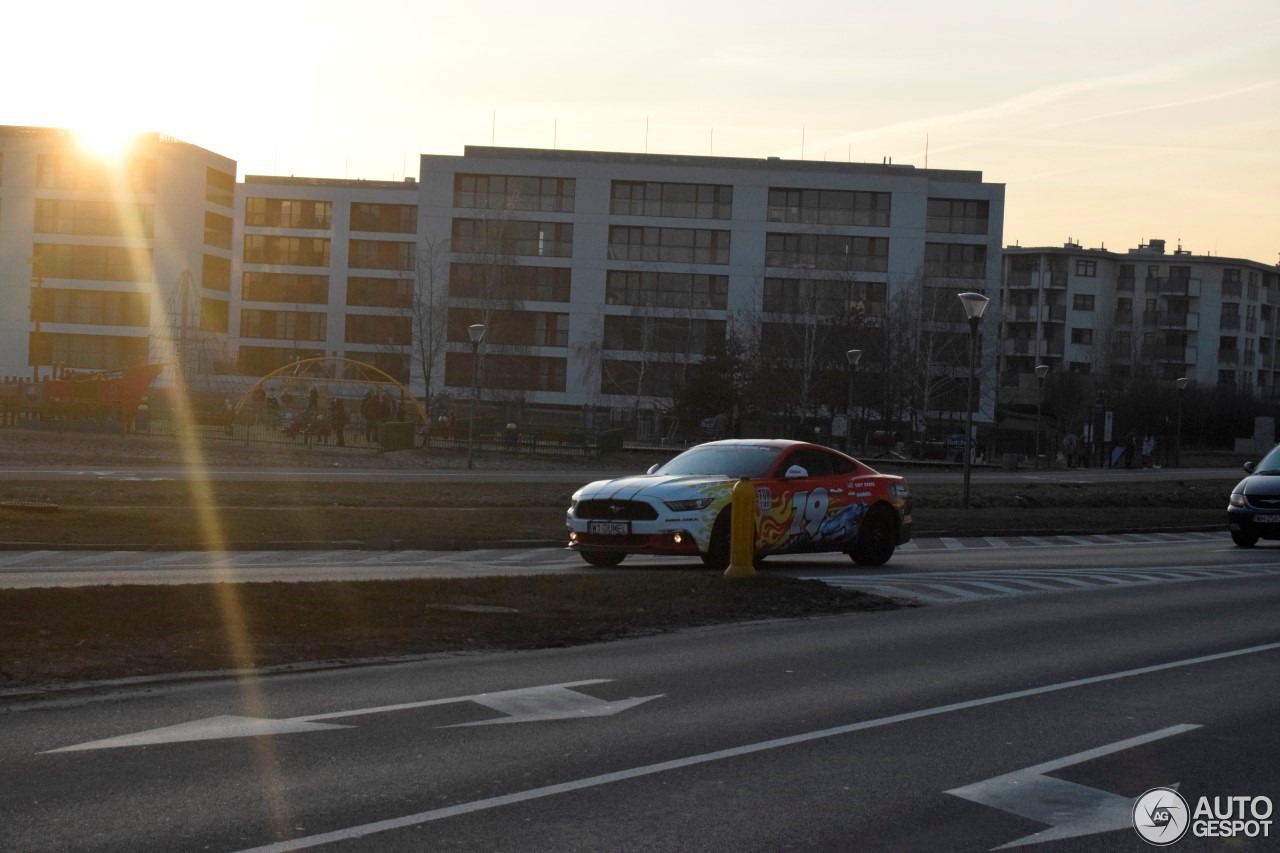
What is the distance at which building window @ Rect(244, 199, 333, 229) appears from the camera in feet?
313

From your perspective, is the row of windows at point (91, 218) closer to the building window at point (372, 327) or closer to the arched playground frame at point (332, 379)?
the arched playground frame at point (332, 379)

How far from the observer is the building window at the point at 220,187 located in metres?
91.7

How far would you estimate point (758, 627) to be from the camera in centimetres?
1284

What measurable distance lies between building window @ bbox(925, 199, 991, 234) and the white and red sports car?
217 feet

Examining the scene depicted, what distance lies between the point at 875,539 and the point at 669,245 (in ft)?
211

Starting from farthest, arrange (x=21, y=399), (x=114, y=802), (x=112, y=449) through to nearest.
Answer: (x=21, y=399) → (x=112, y=449) → (x=114, y=802)

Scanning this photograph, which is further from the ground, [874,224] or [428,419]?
[874,224]

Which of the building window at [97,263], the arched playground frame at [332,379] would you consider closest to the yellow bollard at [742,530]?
the arched playground frame at [332,379]

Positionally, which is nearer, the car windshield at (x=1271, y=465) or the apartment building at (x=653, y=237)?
the car windshield at (x=1271, y=465)

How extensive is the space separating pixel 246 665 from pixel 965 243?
7767 centimetres

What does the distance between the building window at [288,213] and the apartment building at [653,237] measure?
15.4m

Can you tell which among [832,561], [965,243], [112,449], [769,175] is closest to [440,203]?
[769,175]

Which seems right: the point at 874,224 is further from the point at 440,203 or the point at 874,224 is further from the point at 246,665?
the point at 246,665

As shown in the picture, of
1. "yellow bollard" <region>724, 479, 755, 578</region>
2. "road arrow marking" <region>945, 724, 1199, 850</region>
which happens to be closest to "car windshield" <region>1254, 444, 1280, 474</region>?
"yellow bollard" <region>724, 479, 755, 578</region>
